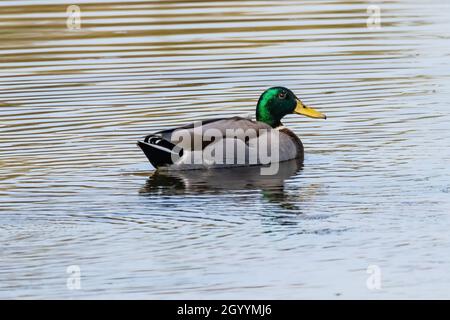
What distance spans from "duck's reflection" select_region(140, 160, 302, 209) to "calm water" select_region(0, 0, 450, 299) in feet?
0.09

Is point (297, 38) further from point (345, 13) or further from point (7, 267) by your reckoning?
point (7, 267)

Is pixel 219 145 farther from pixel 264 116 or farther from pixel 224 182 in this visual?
pixel 264 116

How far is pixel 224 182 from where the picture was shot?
13.7 meters

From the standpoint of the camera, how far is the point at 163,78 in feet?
63.6

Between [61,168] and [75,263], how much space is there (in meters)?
3.72

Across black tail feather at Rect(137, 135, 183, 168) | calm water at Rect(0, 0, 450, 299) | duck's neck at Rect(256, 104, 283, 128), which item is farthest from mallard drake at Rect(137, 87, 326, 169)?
duck's neck at Rect(256, 104, 283, 128)

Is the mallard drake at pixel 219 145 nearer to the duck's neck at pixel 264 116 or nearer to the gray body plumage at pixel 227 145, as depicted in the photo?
the gray body plumage at pixel 227 145

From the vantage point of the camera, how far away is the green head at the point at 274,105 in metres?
15.5

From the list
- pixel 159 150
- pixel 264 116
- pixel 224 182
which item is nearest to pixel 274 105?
pixel 264 116

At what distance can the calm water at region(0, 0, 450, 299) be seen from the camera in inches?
411

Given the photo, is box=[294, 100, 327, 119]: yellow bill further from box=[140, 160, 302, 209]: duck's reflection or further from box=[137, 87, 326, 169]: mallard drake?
box=[140, 160, 302, 209]: duck's reflection

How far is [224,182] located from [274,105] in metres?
2.04

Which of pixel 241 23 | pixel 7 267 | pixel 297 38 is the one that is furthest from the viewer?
pixel 241 23
